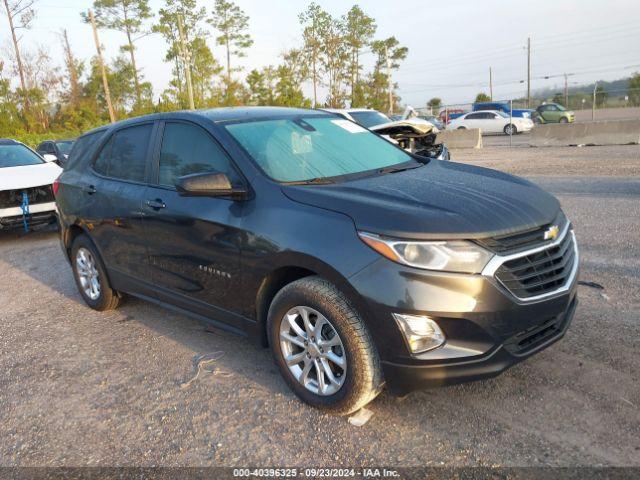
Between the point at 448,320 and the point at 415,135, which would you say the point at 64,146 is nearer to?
the point at 415,135

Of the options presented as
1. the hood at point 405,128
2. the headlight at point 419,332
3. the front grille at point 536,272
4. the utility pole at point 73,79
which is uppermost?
the utility pole at point 73,79

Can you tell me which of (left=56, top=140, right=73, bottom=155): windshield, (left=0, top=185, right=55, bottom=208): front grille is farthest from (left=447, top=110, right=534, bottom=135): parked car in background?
(left=0, top=185, right=55, bottom=208): front grille

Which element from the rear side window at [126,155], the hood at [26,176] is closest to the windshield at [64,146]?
the hood at [26,176]

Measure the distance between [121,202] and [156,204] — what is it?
57 cm

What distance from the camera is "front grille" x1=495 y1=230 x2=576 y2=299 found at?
2.72 meters

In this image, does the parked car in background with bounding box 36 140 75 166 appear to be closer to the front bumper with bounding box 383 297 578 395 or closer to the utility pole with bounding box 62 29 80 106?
the front bumper with bounding box 383 297 578 395

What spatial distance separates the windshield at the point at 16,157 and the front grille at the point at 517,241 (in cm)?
904

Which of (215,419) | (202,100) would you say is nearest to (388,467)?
(215,419)

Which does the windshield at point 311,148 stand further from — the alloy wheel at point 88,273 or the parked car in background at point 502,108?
the parked car in background at point 502,108

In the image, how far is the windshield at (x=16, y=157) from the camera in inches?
371

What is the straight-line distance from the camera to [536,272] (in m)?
2.84

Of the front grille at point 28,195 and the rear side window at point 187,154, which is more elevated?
the rear side window at point 187,154

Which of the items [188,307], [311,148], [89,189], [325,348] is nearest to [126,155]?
[89,189]

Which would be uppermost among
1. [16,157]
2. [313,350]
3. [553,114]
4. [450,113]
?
[16,157]
